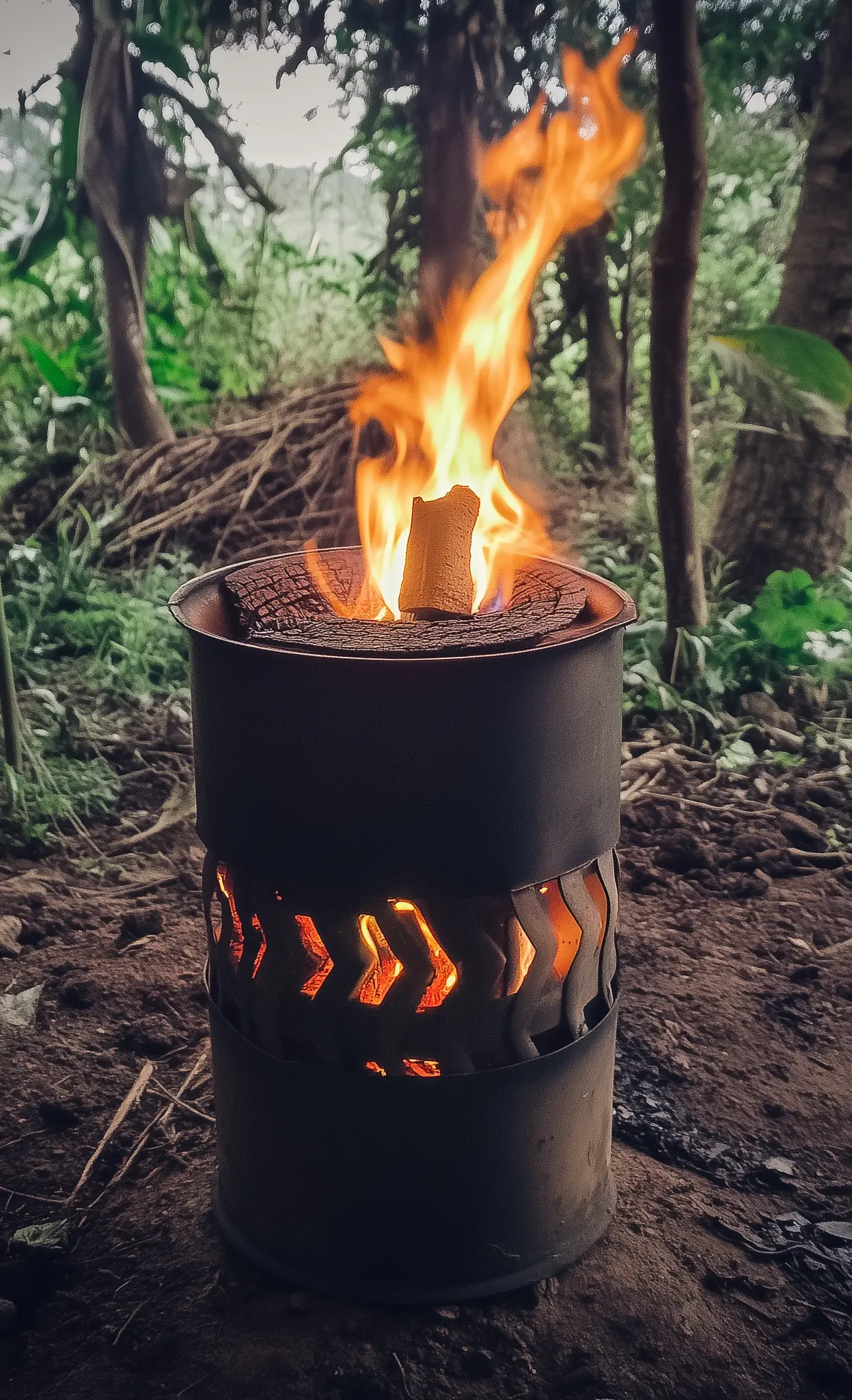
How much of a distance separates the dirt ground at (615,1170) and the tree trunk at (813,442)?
6.01 ft

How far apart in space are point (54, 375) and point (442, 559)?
5.65 metres

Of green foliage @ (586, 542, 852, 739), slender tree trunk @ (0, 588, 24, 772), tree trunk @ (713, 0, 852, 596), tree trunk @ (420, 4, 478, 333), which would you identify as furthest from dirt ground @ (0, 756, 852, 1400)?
tree trunk @ (420, 4, 478, 333)

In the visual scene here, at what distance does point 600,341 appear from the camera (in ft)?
19.0

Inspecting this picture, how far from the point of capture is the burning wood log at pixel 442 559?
1751mm

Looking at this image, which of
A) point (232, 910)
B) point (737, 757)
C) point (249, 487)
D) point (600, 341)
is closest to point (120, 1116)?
point (232, 910)

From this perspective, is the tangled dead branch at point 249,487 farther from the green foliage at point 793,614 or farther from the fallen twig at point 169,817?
the fallen twig at point 169,817

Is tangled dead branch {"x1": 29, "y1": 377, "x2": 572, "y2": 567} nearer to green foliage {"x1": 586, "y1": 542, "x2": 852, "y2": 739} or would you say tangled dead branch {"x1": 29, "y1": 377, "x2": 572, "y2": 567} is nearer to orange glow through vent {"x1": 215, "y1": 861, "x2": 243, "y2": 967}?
green foliage {"x1": 586, "y1": 542, "x2": 852, "y2": 739}

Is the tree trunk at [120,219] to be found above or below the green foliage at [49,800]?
above

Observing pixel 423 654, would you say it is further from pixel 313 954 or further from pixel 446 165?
pixel 446 165

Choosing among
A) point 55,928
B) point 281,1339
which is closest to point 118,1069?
point 55,928

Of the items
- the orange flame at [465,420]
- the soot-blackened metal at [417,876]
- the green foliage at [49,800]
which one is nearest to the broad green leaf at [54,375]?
the green foliage at [49,800]

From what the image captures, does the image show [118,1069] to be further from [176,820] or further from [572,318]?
[572,318]

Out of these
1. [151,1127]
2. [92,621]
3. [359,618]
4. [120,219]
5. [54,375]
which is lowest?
[151,1127]

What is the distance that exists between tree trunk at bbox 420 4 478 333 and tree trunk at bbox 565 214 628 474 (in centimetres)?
55
